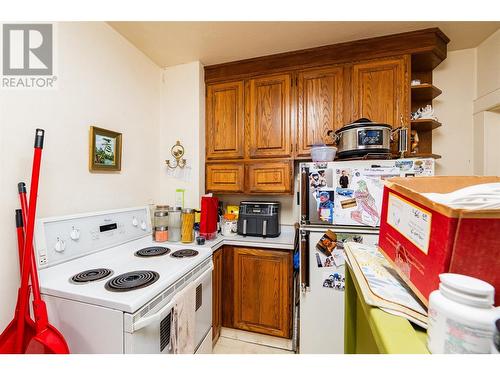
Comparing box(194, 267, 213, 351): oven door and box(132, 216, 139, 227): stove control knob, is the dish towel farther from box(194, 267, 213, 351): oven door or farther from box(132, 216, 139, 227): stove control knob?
box(132, 216, 139, 227): stove control knob

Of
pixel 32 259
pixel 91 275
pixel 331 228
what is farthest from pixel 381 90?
pixel 32 259

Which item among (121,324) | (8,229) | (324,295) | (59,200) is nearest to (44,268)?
(8,229)

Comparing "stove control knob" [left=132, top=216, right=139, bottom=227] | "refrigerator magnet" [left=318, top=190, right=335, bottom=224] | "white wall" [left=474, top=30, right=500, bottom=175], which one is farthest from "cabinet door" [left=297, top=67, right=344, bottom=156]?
"stove control knob" [left=132, top=216, right=139, bottom=227]

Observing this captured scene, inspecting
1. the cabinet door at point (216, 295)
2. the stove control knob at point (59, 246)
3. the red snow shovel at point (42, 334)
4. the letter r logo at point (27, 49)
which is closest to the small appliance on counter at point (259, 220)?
the cabinet door at point (216, 295)

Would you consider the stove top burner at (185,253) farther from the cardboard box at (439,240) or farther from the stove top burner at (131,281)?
the cardboard box at (439,240)

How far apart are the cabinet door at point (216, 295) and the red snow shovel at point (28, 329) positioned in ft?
3.14

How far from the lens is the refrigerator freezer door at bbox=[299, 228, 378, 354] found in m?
1.46

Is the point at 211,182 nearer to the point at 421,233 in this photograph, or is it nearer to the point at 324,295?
the point at 324,295

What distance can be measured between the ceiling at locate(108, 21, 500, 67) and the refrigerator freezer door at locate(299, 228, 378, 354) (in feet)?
4.85

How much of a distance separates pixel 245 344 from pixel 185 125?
1962 mm

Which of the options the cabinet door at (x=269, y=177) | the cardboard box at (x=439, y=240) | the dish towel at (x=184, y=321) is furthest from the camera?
the cabinet door at (x=269, y=177)

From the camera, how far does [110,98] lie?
1616 mm

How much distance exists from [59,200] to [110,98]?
2.62ft

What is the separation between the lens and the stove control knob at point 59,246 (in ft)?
3.82
